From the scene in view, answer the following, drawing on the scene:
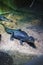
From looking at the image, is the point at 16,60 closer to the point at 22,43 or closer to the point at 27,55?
the point at 27,55

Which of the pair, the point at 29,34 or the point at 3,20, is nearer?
the point at 29,34

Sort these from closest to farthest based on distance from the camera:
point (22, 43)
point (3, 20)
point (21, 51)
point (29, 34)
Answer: point (21, 51), point (22, 43), point (29, 34), point (3, 20)

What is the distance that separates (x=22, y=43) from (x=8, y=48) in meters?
0.15

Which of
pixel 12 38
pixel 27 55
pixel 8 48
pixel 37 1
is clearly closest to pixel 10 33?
pixel 12 38

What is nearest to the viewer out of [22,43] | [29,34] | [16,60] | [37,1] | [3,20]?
[16,60]

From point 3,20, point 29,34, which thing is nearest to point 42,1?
point 3,20

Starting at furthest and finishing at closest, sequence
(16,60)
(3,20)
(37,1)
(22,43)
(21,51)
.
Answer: (37,1) → (3,20) → (22,43) → (21,51) → (16,60)

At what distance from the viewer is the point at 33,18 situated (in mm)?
2311

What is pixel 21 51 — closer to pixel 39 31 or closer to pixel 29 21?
pixel 39 31

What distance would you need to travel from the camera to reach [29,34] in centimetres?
188

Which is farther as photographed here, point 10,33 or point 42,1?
point 42,1

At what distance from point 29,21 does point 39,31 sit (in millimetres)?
284

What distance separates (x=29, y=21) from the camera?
7.26 ft

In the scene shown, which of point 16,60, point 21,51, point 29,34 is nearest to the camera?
point 16,60
